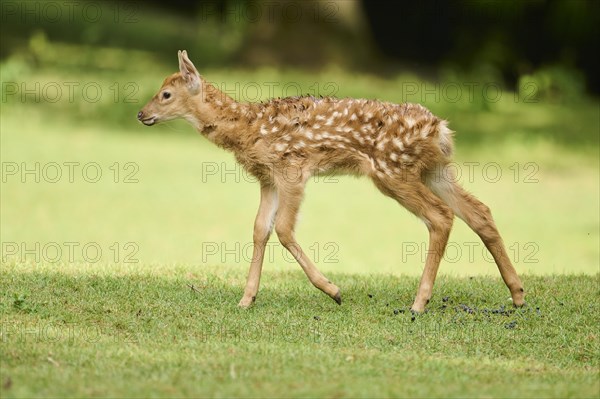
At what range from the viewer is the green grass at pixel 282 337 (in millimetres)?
6375

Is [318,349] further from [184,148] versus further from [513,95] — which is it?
[513,95]

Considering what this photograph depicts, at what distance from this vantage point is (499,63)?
24062 millimetres

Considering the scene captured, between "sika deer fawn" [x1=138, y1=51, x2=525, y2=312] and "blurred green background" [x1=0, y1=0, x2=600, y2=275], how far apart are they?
2.22 metres

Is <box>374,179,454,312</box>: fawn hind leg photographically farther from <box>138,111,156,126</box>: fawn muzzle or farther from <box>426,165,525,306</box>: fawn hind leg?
<box>138,111,156,126</box>: fawn muzzle

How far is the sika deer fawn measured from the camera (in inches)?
347

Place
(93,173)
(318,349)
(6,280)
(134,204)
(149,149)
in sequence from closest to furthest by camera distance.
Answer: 1. (318,349)
2. (6,280)
3. (134,204)
4. (93,173)
5. (149,149)

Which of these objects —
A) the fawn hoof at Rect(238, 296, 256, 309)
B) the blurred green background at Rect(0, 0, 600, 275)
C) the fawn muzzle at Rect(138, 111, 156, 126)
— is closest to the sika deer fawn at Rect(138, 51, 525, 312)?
the fawn hoof at Rect(238, 296, 256, 309)

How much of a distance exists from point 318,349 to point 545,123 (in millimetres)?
14862

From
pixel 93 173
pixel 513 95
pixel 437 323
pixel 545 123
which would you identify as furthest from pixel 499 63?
pixel 437 323

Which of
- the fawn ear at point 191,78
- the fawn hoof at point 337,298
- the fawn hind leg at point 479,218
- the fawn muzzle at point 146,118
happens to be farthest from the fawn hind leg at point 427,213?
the fawn muzzle at point 146,118

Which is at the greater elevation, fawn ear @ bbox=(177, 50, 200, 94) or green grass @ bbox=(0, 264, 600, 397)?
fawn ear @ bbox=(177, 50, 200, 94)

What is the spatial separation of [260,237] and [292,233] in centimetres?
31

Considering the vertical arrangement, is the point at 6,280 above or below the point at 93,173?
above

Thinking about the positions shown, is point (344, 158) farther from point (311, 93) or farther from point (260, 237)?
point (311, 93)
